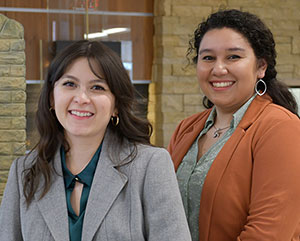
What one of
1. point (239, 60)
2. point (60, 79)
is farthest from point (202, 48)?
point (60, 79)

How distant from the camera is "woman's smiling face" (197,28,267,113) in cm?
171

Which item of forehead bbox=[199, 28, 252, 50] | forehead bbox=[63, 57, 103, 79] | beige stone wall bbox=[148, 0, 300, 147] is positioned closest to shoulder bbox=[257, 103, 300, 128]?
forehead bbox=[199, 28, 252, 50]

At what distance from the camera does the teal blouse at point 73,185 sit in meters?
1.45

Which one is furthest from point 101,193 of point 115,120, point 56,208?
point 115,120

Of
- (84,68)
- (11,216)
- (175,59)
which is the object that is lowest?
(11,216)

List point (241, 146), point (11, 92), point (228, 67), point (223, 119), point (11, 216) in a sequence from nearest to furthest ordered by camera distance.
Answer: point (11, 216), point (241, 146), point (228, 67), point (223, 119), point (11, 92)

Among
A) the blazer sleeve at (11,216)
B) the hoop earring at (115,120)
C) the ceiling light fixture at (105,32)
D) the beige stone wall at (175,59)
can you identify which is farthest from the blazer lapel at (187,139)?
the ceiling light fixture at (105,32)

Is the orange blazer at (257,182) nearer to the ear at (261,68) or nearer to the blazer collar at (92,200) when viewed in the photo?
the ear at (261,68)

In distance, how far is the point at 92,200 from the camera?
1449 mm

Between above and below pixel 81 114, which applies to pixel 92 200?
below

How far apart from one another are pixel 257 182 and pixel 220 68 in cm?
43

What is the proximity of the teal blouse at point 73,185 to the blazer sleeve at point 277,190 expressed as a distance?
0.50m

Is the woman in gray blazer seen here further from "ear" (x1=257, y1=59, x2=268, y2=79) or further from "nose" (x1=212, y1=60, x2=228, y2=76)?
"ear" (x1=257, y1=59, x2=268, y2=79)

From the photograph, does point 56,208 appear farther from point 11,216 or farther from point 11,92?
point 11,92
